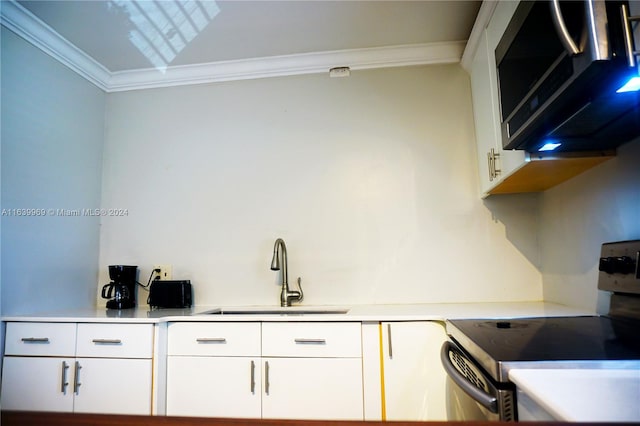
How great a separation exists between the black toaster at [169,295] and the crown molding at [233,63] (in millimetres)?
1262

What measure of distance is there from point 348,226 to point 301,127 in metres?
0.66

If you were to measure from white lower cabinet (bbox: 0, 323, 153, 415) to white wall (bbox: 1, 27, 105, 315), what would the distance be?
0.86ft

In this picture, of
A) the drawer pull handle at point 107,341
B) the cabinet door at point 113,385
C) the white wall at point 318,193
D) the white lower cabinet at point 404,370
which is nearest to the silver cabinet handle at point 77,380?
the cabinet door at point 113,385

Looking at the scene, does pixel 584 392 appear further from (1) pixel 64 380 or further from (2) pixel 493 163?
(1) pixel 64 380

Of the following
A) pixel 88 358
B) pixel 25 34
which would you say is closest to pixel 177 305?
pixel 88 358

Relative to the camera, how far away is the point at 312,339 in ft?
5.12

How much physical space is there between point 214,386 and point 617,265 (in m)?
1.63

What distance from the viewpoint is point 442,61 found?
2.12 m

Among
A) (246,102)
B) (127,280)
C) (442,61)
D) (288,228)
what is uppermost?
(442,61)

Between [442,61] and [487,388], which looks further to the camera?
[442,61]

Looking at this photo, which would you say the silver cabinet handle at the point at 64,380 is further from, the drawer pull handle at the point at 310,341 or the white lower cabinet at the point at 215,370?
the drawer pull handle at the point at 310,341

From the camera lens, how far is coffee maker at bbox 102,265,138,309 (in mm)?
2072

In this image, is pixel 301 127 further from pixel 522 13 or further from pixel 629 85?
pixel 629 85

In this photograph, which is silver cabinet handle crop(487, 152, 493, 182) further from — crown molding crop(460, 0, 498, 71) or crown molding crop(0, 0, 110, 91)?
crown molding crop(0, 0, 110, 91)
